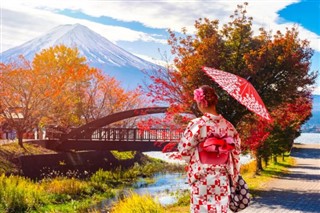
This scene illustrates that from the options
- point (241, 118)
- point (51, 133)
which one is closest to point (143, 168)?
point (51, 133)

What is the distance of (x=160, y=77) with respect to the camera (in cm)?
1546

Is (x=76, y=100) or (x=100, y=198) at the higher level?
(x=76, y=100)

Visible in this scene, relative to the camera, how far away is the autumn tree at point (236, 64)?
48.2 feet

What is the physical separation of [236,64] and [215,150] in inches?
346

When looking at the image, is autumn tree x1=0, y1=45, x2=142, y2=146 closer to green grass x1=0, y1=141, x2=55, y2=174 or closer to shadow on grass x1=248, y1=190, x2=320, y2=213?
green grass x1=0, y1=141, x2=55, y2=174

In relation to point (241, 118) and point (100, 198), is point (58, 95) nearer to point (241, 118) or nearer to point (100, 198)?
point (100, 198)

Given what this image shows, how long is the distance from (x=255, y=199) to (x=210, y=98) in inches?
323

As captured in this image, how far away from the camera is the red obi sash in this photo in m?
6.52

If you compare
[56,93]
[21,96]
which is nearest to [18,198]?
[21,96]

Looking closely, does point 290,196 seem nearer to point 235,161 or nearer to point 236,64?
point 236,64

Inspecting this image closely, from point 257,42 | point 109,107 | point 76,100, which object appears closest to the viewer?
point 257,42

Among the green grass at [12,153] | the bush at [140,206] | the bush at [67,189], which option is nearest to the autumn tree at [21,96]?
the green grass at [12,153]

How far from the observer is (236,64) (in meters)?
15.0

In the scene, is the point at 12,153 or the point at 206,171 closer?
the point at 206,171
